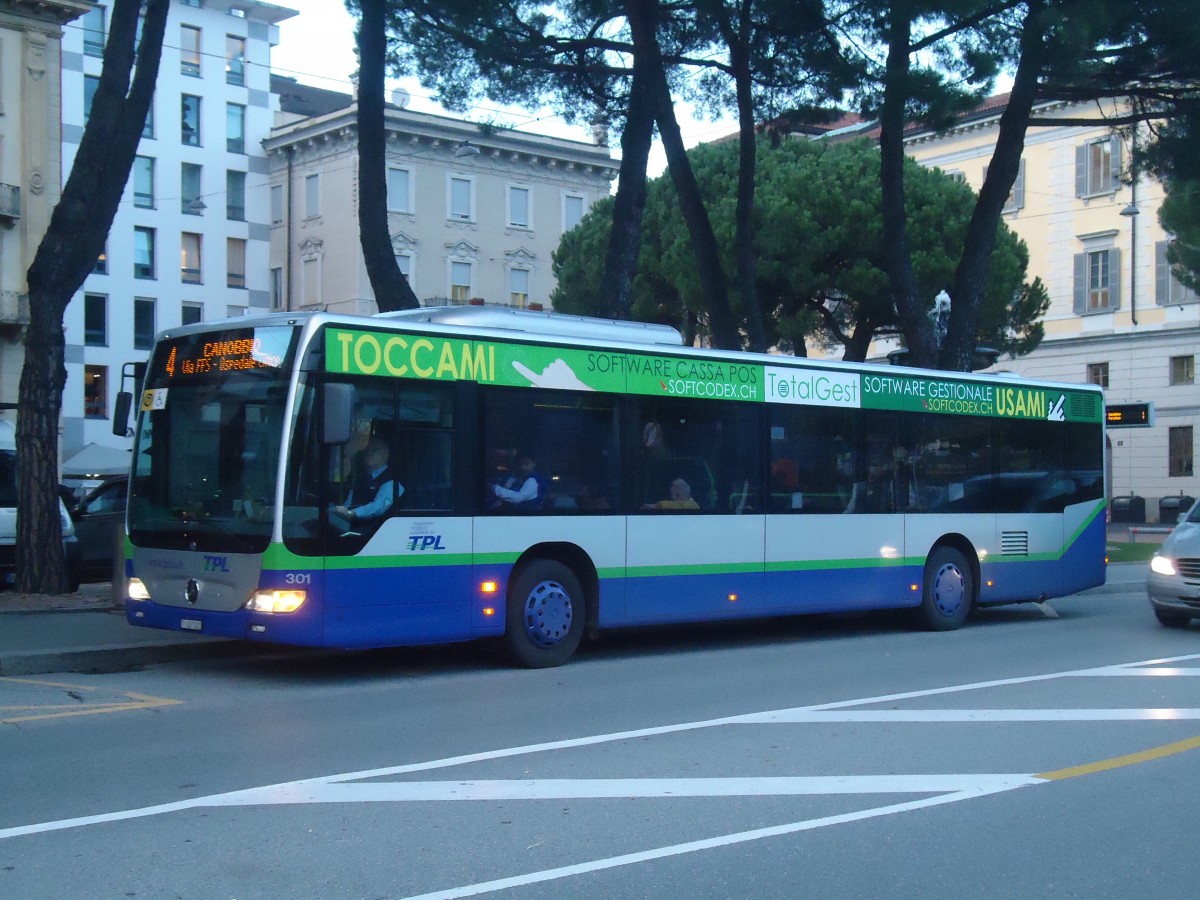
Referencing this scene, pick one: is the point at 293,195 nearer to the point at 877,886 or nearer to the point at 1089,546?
the point at 1089,546

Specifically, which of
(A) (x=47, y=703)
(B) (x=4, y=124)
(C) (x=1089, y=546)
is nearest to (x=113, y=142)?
(A) (x=47, y=703)

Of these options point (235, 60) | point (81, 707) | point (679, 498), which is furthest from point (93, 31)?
point (81, 707)

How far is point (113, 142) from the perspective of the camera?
1506 cm

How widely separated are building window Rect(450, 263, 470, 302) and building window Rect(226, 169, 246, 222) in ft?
29.3

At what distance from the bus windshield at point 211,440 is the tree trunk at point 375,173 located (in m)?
5.26

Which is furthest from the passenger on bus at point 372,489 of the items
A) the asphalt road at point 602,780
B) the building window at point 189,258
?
the building window at point 189,258

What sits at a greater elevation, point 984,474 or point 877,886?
point 984,474

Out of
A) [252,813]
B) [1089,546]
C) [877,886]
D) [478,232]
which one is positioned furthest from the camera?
[478,232]

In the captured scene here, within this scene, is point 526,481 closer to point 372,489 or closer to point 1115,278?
point 372,489

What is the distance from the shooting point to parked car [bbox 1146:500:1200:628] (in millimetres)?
14438

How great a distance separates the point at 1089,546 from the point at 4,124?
2939 cm

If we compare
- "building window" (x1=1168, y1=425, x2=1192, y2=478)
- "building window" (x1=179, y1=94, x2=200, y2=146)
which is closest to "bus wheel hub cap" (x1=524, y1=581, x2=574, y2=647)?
"building window" (x1=1168, y1=425, x2=1192, y2=478)

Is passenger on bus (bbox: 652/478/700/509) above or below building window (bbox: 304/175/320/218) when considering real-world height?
below

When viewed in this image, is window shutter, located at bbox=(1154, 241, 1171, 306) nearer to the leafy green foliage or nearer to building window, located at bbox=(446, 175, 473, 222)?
the leafy green foliage
